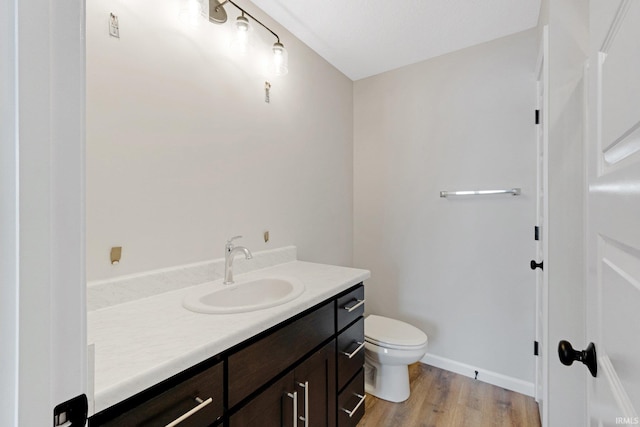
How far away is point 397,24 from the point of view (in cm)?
186

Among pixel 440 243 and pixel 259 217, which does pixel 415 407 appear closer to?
pixel 440 243

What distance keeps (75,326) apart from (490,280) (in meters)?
2.30

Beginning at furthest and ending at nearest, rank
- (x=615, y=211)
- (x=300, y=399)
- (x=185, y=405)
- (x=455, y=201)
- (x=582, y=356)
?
(x=455, y=201) < (x=300, y=399) < (x=185, y=405) < (x=582, y=356) < (x=615, y=211)

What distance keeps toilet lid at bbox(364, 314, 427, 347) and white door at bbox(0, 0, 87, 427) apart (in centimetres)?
173

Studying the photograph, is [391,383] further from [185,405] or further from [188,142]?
[188,142]

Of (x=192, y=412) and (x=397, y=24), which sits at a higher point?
(x=397, y=24)

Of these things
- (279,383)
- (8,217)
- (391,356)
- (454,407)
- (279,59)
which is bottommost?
(454,407)

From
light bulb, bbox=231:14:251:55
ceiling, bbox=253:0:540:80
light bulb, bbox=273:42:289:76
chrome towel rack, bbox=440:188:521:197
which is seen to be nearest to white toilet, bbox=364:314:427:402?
chrome towel rack, bbox=440:188:521:197

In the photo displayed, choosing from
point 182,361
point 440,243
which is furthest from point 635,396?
point 440,243

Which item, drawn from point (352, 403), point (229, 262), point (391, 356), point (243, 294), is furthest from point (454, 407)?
point (229, 262)

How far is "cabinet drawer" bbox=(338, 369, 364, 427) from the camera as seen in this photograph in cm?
147

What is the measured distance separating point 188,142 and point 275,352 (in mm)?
1002

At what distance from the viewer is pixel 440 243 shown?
7.41ft

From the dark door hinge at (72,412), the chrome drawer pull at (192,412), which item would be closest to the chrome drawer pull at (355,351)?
the chrome drawer pull at (192,412)
